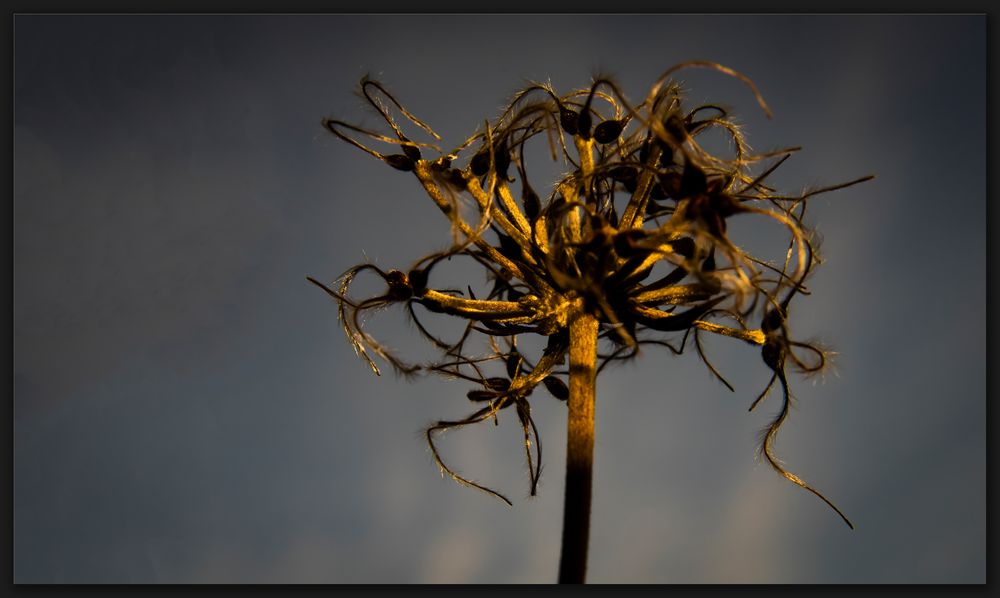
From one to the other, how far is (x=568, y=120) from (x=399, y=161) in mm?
1501

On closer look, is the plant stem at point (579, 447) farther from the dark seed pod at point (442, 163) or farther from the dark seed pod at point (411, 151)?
the dark seed pod at point (411, 151)

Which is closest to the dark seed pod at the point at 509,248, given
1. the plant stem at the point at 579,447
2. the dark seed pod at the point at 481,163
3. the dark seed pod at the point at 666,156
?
the dark seed pod at the point at 481,163

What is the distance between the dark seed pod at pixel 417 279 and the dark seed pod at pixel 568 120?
5.76ft

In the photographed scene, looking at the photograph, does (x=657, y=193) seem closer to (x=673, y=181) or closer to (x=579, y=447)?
(x=673, y=181)

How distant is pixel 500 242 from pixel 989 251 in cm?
629

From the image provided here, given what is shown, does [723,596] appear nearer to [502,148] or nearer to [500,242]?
[500,242]

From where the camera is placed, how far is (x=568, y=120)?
17.3 ft

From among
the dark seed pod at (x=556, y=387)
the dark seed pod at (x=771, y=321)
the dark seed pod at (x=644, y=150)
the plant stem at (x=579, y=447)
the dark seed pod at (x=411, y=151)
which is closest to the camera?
the plant stem at (x=579, y=447)

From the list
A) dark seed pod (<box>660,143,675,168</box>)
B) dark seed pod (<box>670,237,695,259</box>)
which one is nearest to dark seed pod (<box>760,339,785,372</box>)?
dark seed pod (<box>670,237,695,259</box>)

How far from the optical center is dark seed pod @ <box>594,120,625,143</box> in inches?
204

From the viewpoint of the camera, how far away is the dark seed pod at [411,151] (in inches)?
213

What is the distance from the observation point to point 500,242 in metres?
5.18

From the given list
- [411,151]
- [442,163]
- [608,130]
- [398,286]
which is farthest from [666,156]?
[398,286]

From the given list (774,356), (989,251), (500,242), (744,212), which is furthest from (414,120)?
(989,251)
